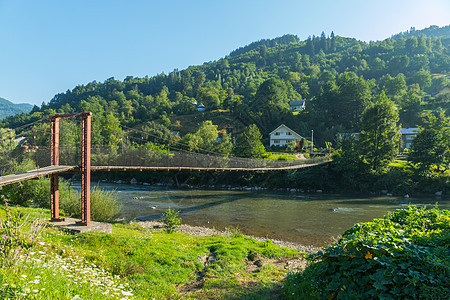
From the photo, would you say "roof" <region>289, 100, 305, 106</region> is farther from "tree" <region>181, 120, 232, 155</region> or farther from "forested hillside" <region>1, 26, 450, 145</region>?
"tree" <region>181, 120, 232, 155</region>

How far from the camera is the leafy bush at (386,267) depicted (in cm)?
238

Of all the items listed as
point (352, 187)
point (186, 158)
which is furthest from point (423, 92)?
point (186, 158)

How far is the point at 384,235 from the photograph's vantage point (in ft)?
9.36

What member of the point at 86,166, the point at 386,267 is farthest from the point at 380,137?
the point at 386,267

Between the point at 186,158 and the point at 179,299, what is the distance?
41.7 ft

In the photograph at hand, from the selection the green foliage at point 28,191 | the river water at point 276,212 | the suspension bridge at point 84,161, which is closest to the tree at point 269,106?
the river water at point 276,212

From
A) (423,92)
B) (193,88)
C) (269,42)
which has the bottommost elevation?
(423,92)

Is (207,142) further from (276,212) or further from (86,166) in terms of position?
(86,166)

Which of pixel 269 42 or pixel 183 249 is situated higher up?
pixel 269 42

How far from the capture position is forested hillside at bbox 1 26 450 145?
41.6 metres

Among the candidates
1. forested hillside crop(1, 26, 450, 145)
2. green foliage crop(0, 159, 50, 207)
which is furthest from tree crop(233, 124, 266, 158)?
green foliage crop(0, 159, 50, 207)

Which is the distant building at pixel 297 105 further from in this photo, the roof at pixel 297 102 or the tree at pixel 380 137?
the tree at pixel 380 137

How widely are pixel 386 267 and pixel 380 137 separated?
2528 centimetres

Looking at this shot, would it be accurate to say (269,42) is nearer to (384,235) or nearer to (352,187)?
(352,187)
